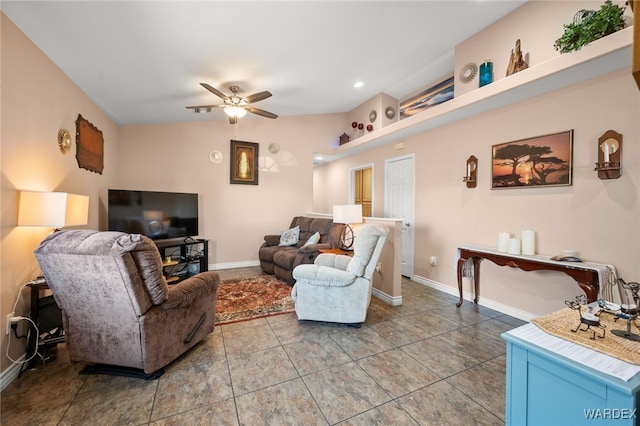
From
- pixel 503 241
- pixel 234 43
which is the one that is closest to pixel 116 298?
pixel 234 43

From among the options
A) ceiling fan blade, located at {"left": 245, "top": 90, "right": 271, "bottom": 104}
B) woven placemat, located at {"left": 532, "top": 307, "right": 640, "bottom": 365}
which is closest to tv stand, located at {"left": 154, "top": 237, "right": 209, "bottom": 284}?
ceiling fan blade, located at {"left": 245, "top": 90, "right": 271, "bottom": 104}

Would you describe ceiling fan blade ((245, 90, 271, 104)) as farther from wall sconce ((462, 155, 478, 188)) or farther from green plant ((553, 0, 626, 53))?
green plant ((553, 0, 626, 53))

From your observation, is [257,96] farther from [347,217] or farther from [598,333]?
[598,333]

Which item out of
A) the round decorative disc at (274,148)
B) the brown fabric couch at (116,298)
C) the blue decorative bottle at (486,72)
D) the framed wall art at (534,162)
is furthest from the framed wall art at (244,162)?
the framed wall art at (534,162)

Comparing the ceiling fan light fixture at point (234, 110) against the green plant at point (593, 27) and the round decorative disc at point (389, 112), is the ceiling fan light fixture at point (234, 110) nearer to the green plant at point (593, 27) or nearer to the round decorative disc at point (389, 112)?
the round decorative disc at point (389, 112)

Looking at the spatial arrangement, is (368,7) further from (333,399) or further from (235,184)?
(235,184)

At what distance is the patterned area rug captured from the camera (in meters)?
2.93

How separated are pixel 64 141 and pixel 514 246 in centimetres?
477

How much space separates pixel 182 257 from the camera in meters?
4.30

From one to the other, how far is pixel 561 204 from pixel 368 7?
2720mm

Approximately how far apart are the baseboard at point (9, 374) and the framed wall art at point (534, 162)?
475 centimetres

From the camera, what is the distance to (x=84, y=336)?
183cm

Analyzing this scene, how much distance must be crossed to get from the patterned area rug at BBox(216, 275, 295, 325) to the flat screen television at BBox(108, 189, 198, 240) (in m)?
1.23

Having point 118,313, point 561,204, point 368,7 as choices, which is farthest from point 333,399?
point 368,7
